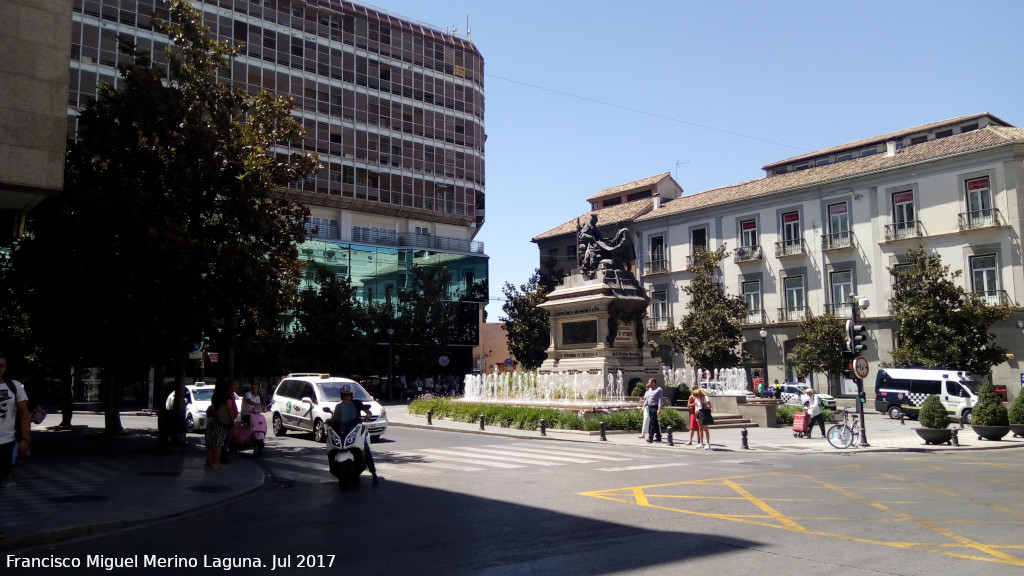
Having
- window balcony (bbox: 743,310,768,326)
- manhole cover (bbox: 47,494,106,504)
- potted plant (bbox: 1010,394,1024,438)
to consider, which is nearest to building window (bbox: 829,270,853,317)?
window balcony (bbox: 743,310,768,326)

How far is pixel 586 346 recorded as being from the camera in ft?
88.6

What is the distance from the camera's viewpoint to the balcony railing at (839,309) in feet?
145

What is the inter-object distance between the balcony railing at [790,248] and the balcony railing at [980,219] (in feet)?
28.7

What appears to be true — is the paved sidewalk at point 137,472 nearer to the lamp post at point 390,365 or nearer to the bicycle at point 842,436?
the bicycle at point 842,436

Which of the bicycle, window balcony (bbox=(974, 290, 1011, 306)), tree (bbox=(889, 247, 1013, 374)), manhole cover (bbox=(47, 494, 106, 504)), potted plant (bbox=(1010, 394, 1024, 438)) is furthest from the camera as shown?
window balcony (bbox=(974, 290, 1011, 306))

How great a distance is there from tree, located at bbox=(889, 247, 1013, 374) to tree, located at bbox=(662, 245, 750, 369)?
827 centimetres

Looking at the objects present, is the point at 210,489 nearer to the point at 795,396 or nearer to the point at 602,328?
the point at 602,328

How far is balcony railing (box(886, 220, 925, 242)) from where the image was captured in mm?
41438

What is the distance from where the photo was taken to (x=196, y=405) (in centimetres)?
2397

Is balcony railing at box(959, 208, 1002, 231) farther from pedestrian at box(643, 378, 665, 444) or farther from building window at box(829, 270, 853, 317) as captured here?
pedestrian at box(643, 378, 665, 444)

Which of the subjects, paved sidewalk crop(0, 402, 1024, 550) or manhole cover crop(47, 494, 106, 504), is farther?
manhole cover crop(47, 494, 106, 504)

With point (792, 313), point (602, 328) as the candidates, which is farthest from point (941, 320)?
point (602, 328)

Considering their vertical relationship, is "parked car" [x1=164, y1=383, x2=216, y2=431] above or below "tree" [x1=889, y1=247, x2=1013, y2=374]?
below

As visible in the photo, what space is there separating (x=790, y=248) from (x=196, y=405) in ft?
116
